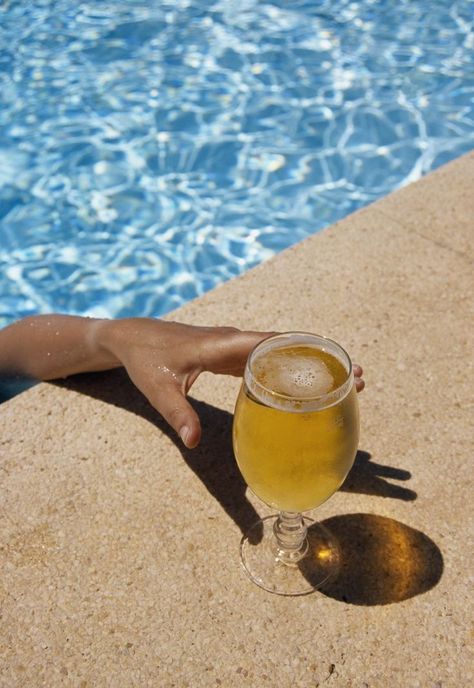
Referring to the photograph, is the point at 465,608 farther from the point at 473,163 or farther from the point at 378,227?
the point at 473,163

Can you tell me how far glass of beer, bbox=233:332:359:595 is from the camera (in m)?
1.74

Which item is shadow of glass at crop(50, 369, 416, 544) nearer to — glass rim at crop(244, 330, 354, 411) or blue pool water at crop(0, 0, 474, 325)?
glass rim at crop(244, 330, 354, 411)

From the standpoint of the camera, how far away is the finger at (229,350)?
92.4 inches

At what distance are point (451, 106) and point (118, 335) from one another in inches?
186

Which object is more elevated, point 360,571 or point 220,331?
point 220,331

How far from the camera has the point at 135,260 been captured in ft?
17.0

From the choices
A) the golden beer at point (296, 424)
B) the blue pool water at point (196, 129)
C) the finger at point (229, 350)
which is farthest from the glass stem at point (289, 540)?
the blue pool water at point (196, 129)

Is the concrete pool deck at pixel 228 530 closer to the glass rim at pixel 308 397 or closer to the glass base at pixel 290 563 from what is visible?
the glass base at pixel 290 563

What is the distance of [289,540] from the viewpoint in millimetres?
2197

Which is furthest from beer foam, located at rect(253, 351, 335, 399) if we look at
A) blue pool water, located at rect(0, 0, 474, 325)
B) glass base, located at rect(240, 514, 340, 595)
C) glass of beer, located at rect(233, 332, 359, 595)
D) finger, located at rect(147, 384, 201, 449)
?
blue pool water, located at rect(0, 0, 474, 325)

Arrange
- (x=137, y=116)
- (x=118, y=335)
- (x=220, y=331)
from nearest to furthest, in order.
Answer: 1. (x=220, y=331)
2. (x=118, y=335)
3. (x=137, y=116)

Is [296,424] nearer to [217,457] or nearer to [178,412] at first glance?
[178,412]

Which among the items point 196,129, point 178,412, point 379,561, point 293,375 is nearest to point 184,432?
point 178,412

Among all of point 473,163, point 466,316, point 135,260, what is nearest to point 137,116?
point 135,260
